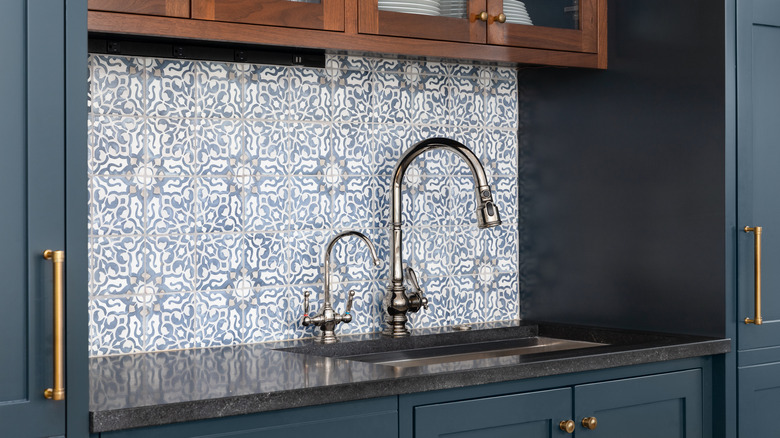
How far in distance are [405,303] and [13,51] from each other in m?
1.32

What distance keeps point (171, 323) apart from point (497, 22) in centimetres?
115

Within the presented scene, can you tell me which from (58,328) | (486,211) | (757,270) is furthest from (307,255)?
(757,270)

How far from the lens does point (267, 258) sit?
2.40m

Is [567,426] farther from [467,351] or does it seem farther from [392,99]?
[392,99]

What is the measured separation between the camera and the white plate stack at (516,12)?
2439mm

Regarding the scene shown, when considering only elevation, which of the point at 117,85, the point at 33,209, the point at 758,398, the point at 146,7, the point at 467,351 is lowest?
the point at 758,398

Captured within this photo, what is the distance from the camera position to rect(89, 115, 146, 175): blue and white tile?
7.10ft

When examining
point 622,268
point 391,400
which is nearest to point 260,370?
point 391,400

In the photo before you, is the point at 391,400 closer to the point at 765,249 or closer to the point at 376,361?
the point at 376,361

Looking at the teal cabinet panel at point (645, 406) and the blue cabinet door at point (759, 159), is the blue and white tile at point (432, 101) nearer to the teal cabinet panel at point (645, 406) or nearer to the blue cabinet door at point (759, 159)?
the blue cabinet door at point (759, 159)

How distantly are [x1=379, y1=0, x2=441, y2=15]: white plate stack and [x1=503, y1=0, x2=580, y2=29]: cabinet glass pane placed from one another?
0.75 feet

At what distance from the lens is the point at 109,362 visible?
2.07m

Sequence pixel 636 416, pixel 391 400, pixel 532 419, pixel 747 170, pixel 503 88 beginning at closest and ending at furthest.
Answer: pixel 391 400 < pixel 532 419 < pixel 636 416 < pixel 747 170 < pixel 503 88

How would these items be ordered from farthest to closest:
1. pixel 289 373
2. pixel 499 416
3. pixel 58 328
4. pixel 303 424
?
pixel 499 416 → pixel 289 373 → pixel 303 424 → pixel 58 328
